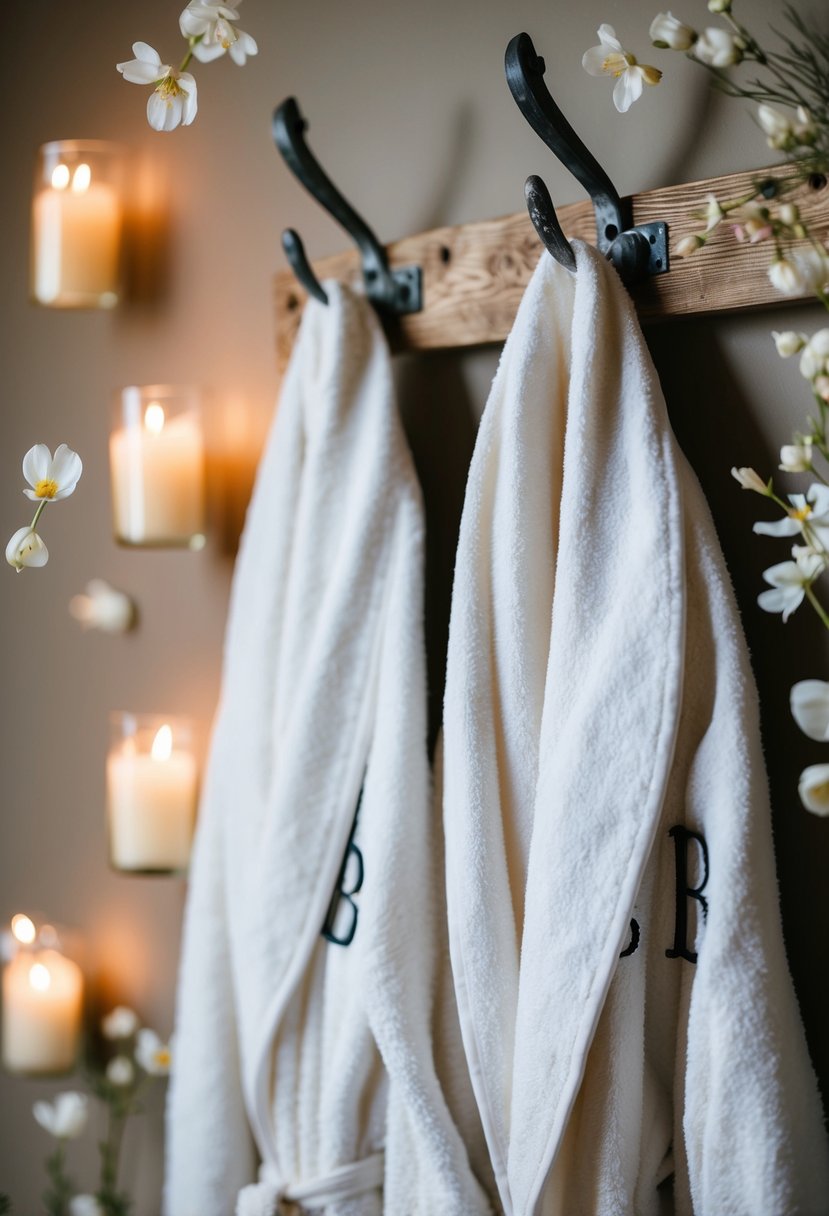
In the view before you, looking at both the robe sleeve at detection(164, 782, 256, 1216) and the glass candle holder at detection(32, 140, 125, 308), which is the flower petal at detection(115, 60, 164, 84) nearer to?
the glass candle holder at detection(32, 140, 125, 308)

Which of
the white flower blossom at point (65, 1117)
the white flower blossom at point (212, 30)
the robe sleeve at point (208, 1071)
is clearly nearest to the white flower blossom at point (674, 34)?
the white flower blossom at point (212, 30)

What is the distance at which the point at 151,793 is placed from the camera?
114 centimetres

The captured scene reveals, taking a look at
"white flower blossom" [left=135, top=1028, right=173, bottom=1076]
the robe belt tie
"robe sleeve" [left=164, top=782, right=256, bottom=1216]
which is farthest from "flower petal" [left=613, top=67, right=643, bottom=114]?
"white flower blossom" [left=135, top=1028, right=173, bottom=1076]

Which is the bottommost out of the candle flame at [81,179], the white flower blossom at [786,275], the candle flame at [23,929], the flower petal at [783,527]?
the candle flame at [23,929]

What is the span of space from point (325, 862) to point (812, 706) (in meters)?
0.50

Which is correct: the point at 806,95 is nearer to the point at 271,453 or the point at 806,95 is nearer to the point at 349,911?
the point at 271,453

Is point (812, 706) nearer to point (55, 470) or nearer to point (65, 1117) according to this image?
point (55, 470)

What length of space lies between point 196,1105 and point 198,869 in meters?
0.22

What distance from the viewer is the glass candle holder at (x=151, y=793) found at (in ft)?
3.74

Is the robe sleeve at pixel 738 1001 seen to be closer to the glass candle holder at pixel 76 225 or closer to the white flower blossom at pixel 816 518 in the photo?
the white flower blossom at pixel 816 518

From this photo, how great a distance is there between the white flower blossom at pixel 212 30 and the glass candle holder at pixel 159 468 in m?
0.43

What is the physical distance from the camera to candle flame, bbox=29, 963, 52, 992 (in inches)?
48.9

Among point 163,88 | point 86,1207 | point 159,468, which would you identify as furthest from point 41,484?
point 86,1207

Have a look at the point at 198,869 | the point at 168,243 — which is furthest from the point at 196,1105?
the point at 168,243
